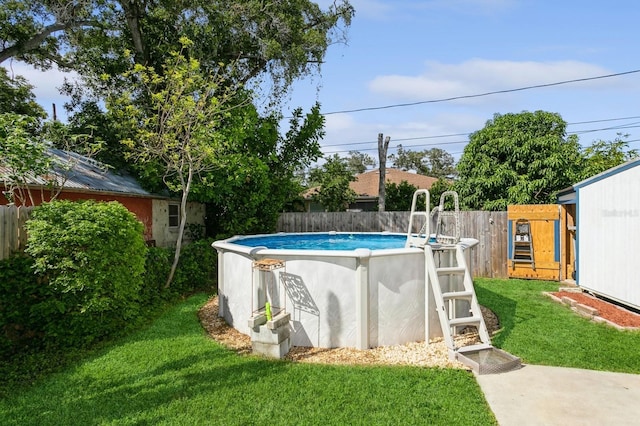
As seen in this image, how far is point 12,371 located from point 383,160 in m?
13.7

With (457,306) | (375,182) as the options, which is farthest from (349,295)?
(375,182)

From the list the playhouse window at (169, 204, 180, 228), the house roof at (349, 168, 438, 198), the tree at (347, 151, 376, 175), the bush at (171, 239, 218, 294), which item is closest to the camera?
the bush at (171, 239, 218, 294)

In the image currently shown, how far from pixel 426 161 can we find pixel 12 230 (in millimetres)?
46276

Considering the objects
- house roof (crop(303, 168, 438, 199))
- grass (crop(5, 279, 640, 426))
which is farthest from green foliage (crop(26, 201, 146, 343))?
house roof (crop(303, 168, 438, 199))

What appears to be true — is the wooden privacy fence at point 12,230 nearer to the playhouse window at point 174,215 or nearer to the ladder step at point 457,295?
the ladder step at point 457,295

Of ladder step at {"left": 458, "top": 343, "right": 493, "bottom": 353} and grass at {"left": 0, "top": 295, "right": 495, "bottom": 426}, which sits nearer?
grass at {"left": 0, "top": 295, "right": 495, "bottom": 426}

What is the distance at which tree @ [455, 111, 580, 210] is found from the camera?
13.1m

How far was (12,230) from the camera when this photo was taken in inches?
206

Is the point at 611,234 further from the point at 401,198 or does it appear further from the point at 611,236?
the point at 401,198

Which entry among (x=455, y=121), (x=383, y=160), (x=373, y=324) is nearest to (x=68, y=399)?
(x=373, y=324)

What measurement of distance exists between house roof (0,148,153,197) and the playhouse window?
1.49 m

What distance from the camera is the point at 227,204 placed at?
11172 mm

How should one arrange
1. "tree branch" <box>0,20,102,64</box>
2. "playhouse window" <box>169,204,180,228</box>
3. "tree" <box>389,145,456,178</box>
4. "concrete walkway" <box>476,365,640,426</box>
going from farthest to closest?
"tree" <box>389,145,456,178</box>, "tree branch" <box>0,20,102,64</box>, "playhouse window" <box>169,204,180,228</box>, "concrete walkway" <box>476,365,640,426</box>

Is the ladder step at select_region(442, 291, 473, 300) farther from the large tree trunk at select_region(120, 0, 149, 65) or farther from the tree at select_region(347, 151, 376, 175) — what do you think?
the tree at select_region(347, 151, 376, 175)
